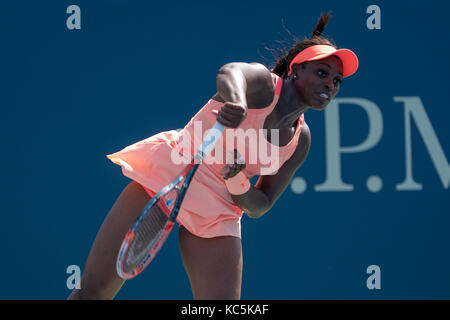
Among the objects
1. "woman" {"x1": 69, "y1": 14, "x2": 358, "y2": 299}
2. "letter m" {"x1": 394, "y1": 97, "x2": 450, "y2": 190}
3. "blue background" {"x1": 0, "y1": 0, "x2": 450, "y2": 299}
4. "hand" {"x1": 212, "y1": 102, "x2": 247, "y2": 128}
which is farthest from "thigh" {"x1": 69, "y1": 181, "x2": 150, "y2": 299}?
"letter m" {"x1": 394, "y1": 97, "x2": 450, "y2": 190}

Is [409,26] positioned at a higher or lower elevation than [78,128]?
higher

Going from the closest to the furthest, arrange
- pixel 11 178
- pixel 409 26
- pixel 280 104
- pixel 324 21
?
pixel 280 104, pixel 324 21, pixel 11 178, pixel 409 26

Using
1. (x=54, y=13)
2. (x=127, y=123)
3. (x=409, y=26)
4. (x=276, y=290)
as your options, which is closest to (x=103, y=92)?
(x=127, y=123)

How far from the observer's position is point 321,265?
4.21 m

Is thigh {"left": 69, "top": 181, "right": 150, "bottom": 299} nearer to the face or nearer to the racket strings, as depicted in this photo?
the racket strings

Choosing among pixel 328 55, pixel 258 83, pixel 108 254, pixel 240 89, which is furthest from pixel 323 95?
pixel 108 254

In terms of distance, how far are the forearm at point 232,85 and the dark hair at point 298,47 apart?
1.64 feet

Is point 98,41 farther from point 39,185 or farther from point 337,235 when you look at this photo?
point 337,235

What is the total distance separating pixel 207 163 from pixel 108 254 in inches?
20.9

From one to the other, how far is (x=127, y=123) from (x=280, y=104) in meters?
1.60

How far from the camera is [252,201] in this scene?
267cm

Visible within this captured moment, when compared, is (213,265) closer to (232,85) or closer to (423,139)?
(232,85)

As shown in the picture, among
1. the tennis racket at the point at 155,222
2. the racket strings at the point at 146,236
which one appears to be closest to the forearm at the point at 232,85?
the tennis racket at the point at 155,222

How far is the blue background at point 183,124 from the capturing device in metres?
3.98
